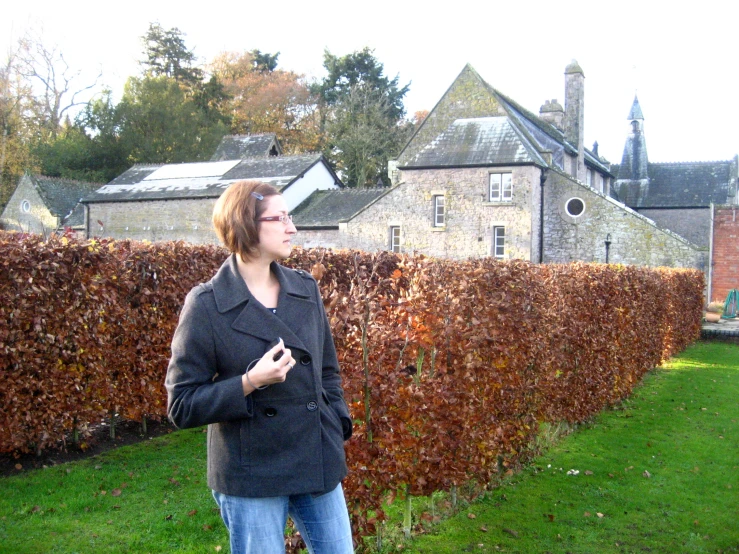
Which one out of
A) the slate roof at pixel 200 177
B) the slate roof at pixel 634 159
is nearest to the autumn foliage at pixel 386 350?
the slate roof at pixel 200 177

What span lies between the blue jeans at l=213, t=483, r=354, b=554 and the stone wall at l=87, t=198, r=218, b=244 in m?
34.8

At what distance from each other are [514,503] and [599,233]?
2917 cm

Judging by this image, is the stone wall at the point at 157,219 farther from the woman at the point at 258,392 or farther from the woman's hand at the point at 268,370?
the woman's hand at the point at 268,370

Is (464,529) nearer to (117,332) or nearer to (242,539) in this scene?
(242,539)

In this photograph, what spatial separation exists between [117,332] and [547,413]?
16.6 ft

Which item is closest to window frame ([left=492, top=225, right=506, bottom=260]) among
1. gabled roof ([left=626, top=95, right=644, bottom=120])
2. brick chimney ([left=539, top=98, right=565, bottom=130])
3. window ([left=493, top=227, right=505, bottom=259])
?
window ([left=493, top=227, right=505, bottom=259])

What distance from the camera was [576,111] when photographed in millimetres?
41625

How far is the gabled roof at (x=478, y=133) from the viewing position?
33562 mm

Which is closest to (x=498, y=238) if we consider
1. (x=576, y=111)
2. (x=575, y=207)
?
(x=575, y=207)

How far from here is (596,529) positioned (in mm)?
5633

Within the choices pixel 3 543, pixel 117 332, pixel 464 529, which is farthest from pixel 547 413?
pixel 3 543

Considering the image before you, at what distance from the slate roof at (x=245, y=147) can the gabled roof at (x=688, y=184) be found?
2738cm

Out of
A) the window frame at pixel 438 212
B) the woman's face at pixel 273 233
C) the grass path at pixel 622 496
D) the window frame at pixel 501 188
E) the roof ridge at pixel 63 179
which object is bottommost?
the grass path at pixel 622 496

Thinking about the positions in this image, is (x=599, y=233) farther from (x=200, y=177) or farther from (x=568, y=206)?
(x=200, y=177)
